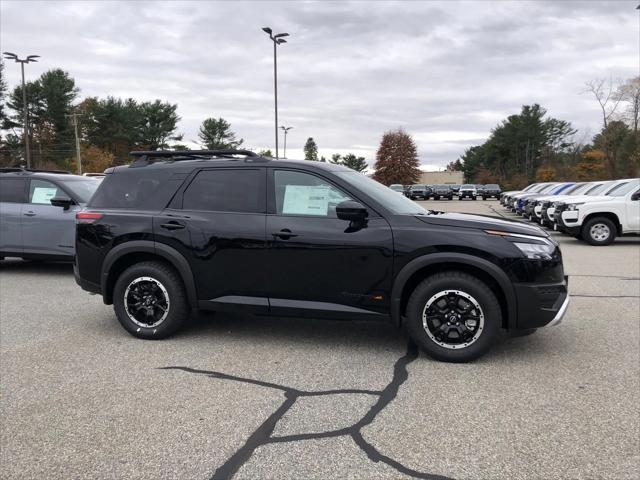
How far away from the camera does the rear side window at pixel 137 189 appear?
5285mm

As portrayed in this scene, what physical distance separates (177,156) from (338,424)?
329 cm

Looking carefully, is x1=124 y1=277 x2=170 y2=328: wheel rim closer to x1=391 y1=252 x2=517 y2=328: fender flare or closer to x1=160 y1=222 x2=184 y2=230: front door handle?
x1=160 y1=222 x2=184 y2=230: front door handle

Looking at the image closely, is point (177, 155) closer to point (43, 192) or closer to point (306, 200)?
point (306, 200)

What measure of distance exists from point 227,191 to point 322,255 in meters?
1.15

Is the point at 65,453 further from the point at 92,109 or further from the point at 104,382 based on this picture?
the point at 92,109

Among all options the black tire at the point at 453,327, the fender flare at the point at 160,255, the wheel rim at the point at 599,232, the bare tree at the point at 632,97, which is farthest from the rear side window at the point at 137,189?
the bare tree at the point at 632,97

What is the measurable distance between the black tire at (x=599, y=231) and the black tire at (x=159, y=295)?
1164 cm

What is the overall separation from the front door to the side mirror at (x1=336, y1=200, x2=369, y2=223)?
3.0 inches

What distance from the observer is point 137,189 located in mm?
5383

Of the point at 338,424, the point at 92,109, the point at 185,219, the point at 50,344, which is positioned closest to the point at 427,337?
the point at 338,424

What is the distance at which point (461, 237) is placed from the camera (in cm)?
448

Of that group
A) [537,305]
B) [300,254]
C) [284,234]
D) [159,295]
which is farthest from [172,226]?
[537,305]

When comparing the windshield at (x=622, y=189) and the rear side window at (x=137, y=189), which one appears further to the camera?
the windshield at (x=622, y=189)

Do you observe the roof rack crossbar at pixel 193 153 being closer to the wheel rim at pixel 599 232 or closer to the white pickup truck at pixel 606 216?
the white pickup truck at pixel 606 216
